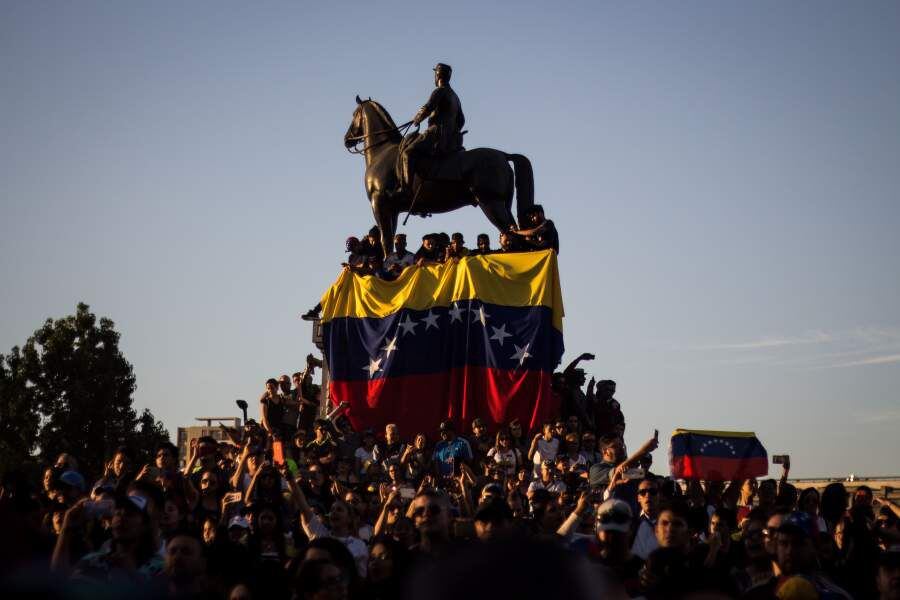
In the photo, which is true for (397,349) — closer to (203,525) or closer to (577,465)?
(577,465)

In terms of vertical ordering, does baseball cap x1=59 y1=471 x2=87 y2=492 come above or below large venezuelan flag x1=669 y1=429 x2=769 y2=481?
below

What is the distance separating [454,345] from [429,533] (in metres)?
15.6

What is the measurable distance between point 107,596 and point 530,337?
64.4 feet

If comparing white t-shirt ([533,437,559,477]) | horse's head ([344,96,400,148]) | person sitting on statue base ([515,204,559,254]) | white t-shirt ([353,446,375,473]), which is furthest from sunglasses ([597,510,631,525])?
Result: horse's head ([344,96,400,148])

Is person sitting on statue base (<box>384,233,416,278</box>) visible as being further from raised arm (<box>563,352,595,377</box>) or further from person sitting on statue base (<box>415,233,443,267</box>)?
raised arm (<box>563,352,595,377</box>)

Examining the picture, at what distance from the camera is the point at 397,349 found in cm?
2352

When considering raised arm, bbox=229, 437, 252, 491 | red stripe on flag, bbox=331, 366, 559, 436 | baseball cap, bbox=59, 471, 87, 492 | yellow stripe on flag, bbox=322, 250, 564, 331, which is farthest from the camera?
yellow stripe on flag, bbox=322, 250, 564, 331

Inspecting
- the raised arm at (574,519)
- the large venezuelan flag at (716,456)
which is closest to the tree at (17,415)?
the large venezuelan flag at (716,456)

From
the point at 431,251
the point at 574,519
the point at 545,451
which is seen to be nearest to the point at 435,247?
the point at 431,251

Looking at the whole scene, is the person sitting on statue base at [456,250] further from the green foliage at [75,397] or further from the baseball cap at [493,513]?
the green foliage at [75,397]

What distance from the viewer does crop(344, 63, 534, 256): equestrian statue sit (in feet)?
77.0

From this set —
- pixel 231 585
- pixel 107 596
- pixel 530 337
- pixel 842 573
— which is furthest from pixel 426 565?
pixel 530 337

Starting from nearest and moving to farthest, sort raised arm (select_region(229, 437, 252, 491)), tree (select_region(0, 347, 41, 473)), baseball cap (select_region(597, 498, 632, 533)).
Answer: baseball cap (select_region(597, 498, 632, 533)) < raised arm (select_region(229, 437, 252, 491)) < tree (select_region(0, 347, 41, 473))

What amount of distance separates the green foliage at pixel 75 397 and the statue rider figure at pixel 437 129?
904 inches
